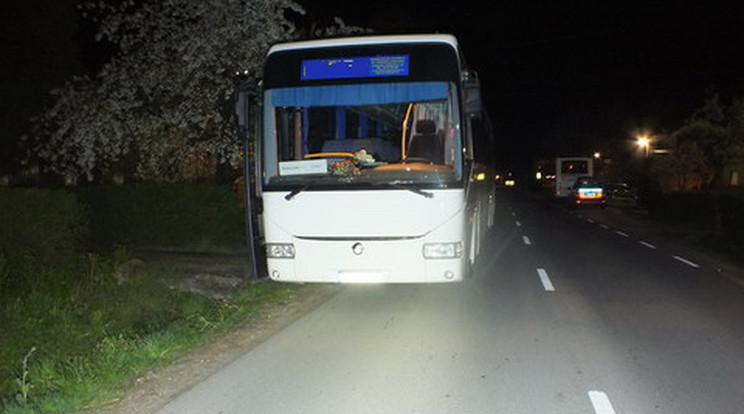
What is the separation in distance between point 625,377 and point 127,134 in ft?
42.0

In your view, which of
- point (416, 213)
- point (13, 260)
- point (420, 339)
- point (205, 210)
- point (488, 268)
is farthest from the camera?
point (205, 210)

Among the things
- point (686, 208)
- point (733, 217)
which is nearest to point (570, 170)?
point (686, 208)

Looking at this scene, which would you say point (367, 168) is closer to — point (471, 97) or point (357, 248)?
point (357, 248)

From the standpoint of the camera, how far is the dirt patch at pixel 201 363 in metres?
5.49

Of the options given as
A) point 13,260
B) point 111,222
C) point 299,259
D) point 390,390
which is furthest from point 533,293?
point 111,222

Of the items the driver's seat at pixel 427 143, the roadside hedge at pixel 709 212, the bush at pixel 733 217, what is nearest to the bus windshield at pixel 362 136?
the driver's seat at pixel 427 143

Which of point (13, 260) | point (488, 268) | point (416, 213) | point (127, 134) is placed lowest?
point (488, 268)

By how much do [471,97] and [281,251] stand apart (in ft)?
10.2

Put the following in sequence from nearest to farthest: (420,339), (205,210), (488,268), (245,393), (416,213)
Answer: (245,393)
(420,339)
(416,213)
(488,268)
(205,210)

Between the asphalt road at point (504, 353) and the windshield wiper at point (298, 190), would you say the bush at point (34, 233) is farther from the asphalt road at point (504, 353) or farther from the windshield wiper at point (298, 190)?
the asphalt road at point (504, 353)

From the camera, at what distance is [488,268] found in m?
13.2

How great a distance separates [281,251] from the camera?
849 cm

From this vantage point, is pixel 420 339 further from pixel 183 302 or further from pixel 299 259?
pixel 183 302

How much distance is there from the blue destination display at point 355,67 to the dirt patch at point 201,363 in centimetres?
318
